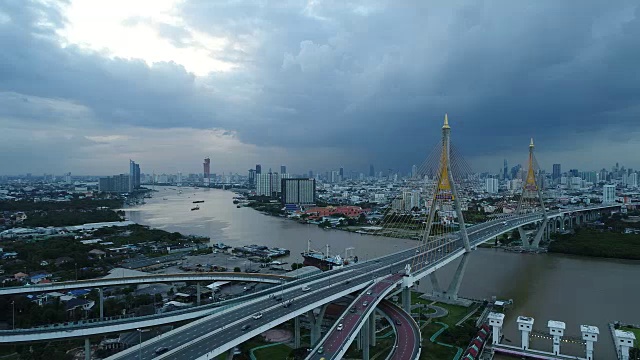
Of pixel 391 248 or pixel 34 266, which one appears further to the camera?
pixel 391 248

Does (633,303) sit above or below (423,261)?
below

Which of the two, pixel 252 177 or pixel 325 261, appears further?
pixel 252 177

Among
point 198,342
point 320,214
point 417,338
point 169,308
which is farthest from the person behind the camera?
point 320,214

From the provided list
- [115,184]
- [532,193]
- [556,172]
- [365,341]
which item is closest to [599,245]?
[532,193]

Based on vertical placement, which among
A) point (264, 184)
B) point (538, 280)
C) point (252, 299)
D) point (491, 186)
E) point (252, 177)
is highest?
point (252, 177)

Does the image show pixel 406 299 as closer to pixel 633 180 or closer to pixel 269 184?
pixel 269 184

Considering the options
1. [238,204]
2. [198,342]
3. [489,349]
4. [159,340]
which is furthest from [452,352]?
[238,204]

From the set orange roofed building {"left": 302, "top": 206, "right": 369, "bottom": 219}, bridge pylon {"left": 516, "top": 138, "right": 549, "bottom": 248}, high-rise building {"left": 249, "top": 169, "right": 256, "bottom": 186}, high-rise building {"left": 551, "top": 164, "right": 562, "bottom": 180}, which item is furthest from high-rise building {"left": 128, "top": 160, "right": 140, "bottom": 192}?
high-rise building {"left": 551, "top": 164, "right": 562, "bottom": 180}

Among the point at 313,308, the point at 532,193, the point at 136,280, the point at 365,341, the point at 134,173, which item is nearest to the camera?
the point at 313,308

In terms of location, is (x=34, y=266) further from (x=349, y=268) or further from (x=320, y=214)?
(x=320, y=214)
